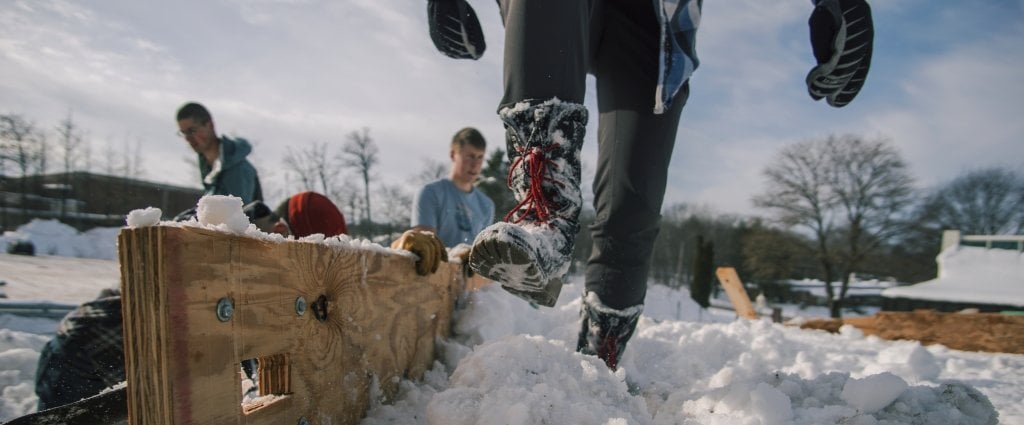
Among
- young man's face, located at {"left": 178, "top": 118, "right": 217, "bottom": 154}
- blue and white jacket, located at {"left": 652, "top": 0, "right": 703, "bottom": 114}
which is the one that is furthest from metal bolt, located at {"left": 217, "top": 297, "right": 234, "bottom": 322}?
young man's face, located at {"left": 178, "top": 118, "right": 217, "bottom": 154}

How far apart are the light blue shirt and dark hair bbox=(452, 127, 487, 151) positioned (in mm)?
409

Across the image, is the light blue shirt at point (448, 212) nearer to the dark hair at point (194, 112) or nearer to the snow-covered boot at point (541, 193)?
the dark hair at point (194, 112)

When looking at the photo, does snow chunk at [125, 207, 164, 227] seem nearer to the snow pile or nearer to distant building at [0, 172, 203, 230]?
distant building at [0, 172, 203, 230]

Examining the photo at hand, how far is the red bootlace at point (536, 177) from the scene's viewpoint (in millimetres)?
982

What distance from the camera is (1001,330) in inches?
104

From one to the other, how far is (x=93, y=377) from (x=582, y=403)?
1.80 m

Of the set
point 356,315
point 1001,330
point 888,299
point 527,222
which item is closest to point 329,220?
point 356,315

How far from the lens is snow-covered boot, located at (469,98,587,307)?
0.91 metres

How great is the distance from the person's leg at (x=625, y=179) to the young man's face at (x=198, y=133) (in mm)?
3408

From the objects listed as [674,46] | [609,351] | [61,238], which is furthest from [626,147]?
[61,238]

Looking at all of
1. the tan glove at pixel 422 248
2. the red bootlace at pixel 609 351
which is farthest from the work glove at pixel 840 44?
the tan glove at pixel 422 248

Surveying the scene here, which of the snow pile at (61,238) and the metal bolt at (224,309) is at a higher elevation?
the metal bolt at (224,309)

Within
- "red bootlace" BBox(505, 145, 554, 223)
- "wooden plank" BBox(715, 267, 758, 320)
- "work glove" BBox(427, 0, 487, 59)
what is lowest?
"wooden plank" BBox(715, 267, 758, 320)

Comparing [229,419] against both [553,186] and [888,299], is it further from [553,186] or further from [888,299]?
[888,299]
